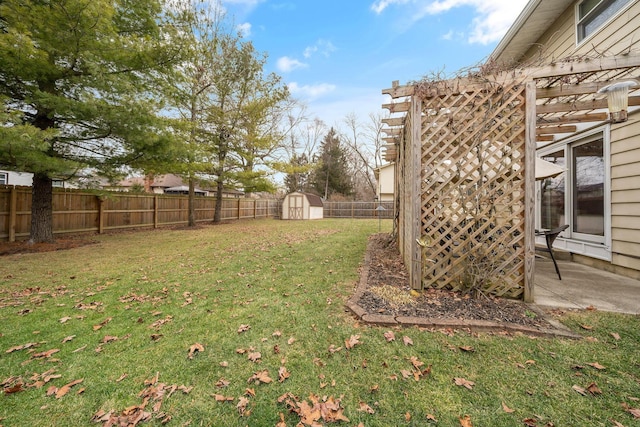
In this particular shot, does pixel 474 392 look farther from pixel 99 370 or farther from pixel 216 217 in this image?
pixel 216 217

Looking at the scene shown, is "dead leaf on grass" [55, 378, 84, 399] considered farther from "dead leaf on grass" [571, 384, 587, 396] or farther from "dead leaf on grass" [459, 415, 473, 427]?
"dead leaf on grass" [571, 384, 587, 396]

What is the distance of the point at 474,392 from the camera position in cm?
180

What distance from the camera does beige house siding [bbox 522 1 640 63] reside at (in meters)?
3.84

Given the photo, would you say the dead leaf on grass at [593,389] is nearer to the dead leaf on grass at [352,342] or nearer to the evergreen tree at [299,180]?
the dead leaf on grass at [352,342]

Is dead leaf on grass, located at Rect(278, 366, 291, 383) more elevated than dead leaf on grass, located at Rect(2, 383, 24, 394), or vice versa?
dead leaf on grass, located at Rect(278, 366, 291, 383)

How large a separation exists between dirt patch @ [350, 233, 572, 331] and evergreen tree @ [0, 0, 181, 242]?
679 centimetres

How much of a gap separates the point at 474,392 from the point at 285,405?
1.31 m

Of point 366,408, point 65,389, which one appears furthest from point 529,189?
point 65,389

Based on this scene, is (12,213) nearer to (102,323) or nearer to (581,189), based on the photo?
(102,323)

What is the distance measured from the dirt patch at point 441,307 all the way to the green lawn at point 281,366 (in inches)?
8.8

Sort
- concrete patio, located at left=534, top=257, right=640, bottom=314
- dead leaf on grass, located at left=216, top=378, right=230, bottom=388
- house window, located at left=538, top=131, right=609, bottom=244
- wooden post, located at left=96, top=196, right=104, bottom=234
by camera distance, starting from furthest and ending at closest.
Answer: wooden post, located at left=96, top=196, right=104, bottom=234 → house window, located at left=538, top=131, right=609, bottom=244 → concrete patio, located at left=534, top=257, right=640, bottom=314 → dead leaf on grass, located at left=216, top=378, right=230, bottom=388

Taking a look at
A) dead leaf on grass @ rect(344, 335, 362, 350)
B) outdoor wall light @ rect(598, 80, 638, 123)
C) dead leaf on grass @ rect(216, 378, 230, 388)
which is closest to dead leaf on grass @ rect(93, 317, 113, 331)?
dead leaf on grass @ rect(216, 378, 230, 388)

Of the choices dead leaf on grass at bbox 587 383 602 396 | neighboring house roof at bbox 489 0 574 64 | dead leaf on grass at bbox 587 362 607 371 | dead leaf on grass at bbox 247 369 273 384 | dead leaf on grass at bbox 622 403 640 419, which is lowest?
dead leaf on grass at bbox 247 369 273 384

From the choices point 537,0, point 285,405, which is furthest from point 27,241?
point 537,0
